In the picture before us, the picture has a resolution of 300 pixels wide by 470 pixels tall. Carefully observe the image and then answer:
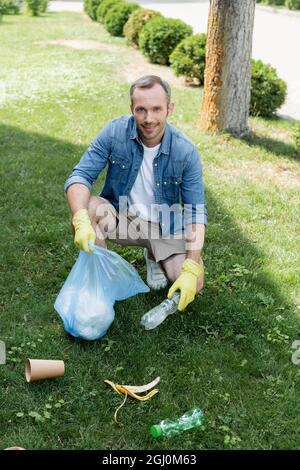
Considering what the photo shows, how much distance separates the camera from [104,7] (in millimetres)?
15227

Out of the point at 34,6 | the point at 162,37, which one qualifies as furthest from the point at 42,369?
the point at 34,6

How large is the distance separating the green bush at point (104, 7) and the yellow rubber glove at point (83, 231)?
12425 millimetres

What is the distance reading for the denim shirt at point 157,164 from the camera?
3271mm

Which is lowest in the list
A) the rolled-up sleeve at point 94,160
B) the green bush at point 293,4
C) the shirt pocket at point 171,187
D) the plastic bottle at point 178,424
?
the plastic bottle at point 178,424

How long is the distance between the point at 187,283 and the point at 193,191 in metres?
0.55

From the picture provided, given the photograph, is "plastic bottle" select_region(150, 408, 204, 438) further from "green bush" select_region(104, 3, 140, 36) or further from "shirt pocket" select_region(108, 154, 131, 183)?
"green bush" select_region(104, 3, 140, 36)

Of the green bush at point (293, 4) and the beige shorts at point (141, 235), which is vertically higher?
the green bush at point (293, 4)

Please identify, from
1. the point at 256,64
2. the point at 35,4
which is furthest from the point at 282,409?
the point at 35,4

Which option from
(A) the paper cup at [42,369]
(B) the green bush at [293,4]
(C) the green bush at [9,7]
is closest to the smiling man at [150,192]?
(A) the paper cup at [42,369]

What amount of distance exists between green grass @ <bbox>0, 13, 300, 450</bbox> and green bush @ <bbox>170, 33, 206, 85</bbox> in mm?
2447

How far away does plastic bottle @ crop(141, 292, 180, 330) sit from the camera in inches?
127

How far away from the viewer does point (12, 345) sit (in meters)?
3.07

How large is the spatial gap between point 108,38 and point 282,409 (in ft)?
39.2

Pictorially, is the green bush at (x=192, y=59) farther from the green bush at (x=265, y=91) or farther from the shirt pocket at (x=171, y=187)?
the shirt pocket at (x=171, y=187)
